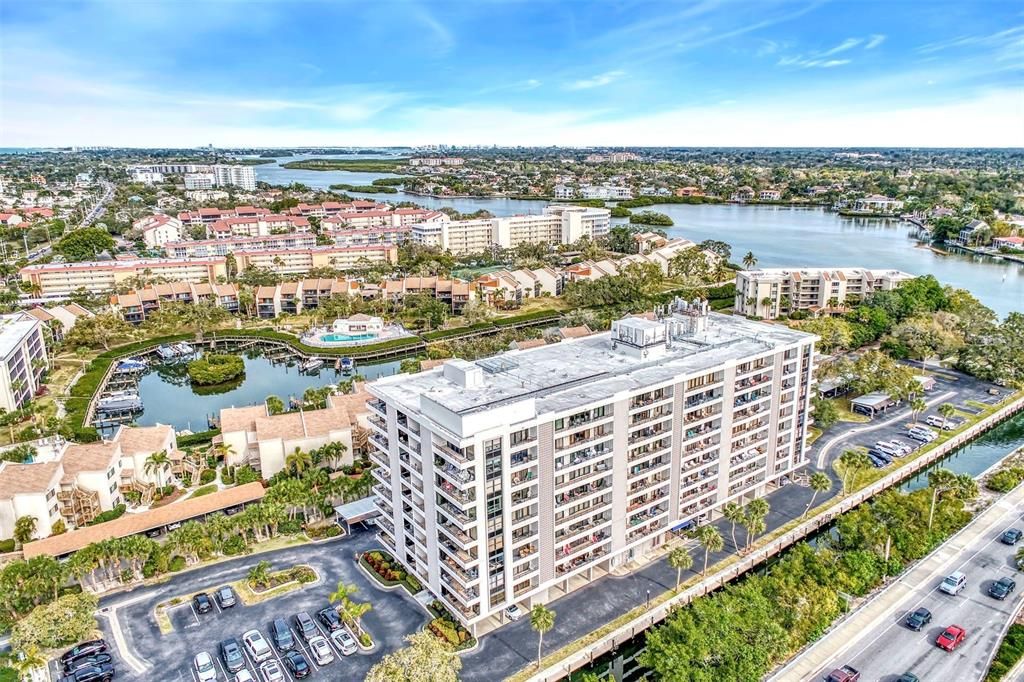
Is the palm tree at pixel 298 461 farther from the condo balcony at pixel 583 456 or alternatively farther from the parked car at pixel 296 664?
the condo balcony at pixel 583 456

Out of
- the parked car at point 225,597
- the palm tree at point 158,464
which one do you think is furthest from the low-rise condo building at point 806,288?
the parked car at point 225,597

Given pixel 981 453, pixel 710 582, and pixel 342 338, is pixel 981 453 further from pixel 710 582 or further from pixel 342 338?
pixel 342 338

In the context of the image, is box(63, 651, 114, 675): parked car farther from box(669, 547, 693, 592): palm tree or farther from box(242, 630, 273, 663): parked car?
box(669, 547, 693, 592): palm tree

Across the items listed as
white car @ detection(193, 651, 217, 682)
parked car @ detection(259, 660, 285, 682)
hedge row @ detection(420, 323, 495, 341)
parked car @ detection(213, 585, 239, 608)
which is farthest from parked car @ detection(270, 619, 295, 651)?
hedge row @ detection(420, 323, 495, 341)

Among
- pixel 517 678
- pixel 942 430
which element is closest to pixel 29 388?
pixel 517 678

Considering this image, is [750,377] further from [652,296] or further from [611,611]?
[652,296]
